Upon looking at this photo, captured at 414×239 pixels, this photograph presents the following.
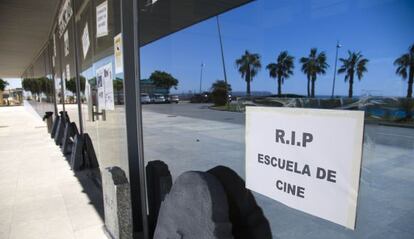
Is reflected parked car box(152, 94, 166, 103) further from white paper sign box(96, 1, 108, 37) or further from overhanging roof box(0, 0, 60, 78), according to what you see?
overhanging roof box(0, 0, 60, 78)

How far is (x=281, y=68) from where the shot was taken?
41.8 inches

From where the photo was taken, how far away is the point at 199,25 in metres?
1.59

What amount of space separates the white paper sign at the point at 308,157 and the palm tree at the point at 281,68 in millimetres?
115

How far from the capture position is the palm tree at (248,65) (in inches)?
46.1

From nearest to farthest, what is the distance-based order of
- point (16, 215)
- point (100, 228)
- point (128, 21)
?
point (128, 21) < point (100, 228) < point (16, 215)

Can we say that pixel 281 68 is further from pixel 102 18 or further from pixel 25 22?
pixel 25 22

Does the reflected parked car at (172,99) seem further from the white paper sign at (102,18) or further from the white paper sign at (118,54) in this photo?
the white paper sign at (102,18)

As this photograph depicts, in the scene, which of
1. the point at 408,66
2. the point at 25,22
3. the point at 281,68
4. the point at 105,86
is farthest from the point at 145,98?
the point at 25,22

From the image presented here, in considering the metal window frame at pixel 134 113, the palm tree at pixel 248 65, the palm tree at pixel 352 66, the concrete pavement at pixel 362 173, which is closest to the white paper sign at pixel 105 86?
the metal window frame at pixel 134 113

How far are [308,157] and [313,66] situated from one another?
33 cm

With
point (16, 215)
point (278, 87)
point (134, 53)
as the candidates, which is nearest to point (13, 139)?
point (16, 215)

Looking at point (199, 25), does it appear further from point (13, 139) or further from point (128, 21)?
point (13, 139)

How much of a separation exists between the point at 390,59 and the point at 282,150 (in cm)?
52

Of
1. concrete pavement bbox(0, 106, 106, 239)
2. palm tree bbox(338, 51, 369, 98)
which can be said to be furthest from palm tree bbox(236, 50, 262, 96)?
concrete pavement bbox(0, 106, 106, 239)
